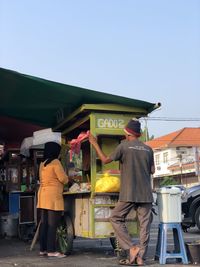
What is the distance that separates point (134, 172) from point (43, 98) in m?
2.41

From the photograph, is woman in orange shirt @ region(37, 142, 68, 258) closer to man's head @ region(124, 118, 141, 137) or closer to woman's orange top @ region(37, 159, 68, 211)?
woman's orange top @ region(37, 159, 68, 211)

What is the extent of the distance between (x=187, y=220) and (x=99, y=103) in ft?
17.4

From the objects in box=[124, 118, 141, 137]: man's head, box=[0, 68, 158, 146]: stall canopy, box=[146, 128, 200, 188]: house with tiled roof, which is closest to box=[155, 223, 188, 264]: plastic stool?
box=[124, 118, 141, 137]: man's head

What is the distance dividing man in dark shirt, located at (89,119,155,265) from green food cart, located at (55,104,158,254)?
1.60 feet

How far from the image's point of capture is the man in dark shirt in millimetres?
6453

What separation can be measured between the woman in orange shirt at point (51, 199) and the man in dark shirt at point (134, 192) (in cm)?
114

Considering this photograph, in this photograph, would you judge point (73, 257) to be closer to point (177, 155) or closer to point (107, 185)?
point (107, 185)

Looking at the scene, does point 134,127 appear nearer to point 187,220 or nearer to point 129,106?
point 129,106

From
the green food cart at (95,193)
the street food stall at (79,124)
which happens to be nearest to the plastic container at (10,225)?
the street food stall at (79,124)

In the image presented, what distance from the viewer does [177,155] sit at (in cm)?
5541

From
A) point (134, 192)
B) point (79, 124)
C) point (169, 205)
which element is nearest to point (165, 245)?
point (169, 205)

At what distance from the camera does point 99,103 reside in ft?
25.0

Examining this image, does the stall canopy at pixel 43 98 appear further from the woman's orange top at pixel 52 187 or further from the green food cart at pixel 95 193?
the woman's orange top at pixel 52 187

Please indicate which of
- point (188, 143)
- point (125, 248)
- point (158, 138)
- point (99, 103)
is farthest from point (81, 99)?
point (158, 138)
